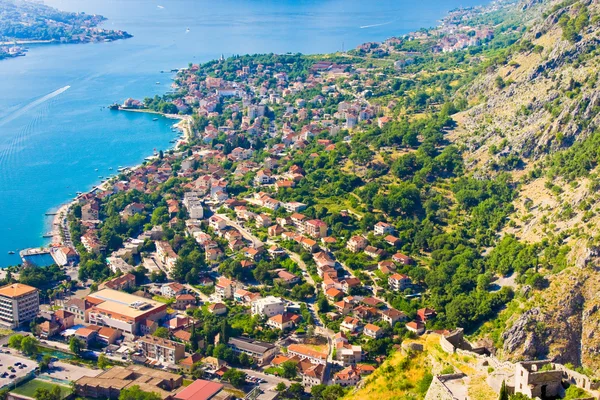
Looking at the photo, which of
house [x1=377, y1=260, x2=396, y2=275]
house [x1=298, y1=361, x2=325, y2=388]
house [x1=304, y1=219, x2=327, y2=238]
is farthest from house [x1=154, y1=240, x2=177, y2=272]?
house [x1=298, y1=361, x2=325, y2=388]

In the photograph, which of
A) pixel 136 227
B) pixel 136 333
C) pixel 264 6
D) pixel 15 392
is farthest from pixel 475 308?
pixel 264 6

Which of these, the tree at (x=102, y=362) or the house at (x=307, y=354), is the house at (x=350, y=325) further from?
the tree at (x=102, y=362)

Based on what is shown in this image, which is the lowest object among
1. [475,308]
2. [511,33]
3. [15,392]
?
[15,392]

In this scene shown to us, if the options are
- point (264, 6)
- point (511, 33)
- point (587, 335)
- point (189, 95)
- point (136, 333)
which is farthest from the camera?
point (264, 6)

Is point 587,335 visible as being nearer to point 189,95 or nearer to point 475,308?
point 475,308

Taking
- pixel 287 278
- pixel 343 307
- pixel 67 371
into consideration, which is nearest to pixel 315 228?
pixel 287 278

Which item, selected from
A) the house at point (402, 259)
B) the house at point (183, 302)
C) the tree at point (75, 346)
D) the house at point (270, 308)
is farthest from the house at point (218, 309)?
the house at point (402, 259)

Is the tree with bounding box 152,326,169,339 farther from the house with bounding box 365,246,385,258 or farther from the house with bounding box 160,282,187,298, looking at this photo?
the house with bounding box 365,246,385,258

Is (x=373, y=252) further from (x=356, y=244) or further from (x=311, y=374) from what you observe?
(x=311, y=374)
